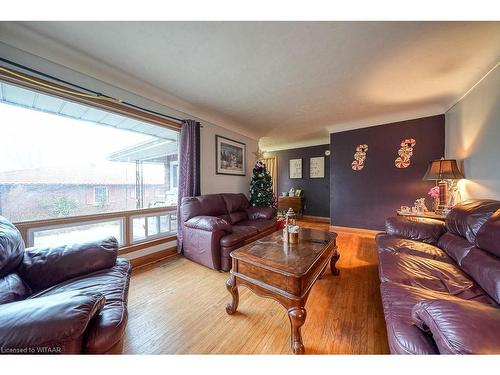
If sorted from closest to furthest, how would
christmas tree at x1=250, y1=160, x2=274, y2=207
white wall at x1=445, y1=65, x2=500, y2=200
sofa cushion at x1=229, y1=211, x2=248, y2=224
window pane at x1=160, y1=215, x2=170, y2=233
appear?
white wall at x1=445, y1=65, x2=500, y2=200 → window pane at x1=160, y1=215, x2=170, y2=233 → sofa cushion at x1=229, y1=211, x2=248, y2=224 → christmas tree at x1=250, y1=160, x2=274, y2=207

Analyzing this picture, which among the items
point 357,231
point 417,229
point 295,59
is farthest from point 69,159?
point 357,231

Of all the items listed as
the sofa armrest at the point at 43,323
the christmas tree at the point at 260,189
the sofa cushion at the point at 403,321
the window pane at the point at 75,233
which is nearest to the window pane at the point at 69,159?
the window pane at the point at 75,233

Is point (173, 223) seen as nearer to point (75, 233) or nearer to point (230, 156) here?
point (75, 233)

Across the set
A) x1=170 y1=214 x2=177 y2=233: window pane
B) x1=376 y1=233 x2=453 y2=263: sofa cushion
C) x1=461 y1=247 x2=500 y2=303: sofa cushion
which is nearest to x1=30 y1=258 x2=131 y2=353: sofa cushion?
x1=170 y1=214 x2=177 y2=233: window pane

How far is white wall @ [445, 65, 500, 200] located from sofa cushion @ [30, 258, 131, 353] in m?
3.41

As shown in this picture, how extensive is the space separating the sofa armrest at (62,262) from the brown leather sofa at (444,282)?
1.83m

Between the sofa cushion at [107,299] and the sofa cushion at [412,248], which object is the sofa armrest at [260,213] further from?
the sofa cushion at [107,299]

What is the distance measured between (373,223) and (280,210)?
254 centimetres

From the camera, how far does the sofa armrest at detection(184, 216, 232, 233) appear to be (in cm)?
227

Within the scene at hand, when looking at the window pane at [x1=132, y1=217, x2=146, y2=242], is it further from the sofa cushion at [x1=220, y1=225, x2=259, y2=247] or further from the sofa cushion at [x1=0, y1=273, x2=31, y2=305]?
the sofa cushion at [x1=0, y1=273, x2=31, y2=305]

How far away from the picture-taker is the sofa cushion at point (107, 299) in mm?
782
